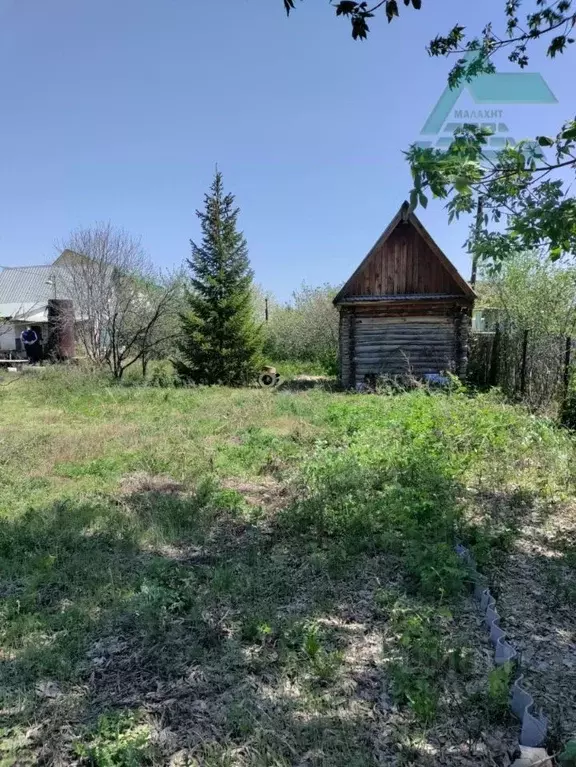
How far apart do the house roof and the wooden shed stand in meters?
22.3

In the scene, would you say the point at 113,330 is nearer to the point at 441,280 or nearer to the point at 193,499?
the point at 441,280

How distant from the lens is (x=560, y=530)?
4.27m

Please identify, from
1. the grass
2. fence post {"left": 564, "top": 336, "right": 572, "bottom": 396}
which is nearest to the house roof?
the grass

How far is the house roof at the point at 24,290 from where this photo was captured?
29656 mm

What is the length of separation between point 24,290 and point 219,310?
2471cm

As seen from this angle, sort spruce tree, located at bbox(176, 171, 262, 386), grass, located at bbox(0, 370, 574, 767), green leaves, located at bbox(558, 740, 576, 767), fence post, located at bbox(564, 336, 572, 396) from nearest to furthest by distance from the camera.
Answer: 1. green leaves, located at bbox(558, 740, 576, 767)
2. grass, located at bbox(0, 370, 574, 767)
3. fence post, located at bbox(564, 336, 572, 396)
4. spruce tree, located at bbox(176, 171, 262, 386)

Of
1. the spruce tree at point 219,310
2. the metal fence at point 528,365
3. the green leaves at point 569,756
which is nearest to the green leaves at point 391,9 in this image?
the green leaves at point 569,756

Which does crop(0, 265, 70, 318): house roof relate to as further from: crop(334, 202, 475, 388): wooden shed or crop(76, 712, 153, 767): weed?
crop(76, 712, 153, 767): weed

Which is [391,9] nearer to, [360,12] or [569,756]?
[360,12]

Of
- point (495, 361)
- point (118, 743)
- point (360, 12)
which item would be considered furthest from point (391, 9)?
point (495, 361)

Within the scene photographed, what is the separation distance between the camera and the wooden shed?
13844 millimetres

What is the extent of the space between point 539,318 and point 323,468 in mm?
8156

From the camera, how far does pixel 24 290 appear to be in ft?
115

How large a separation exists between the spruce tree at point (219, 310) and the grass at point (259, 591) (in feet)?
33.1
